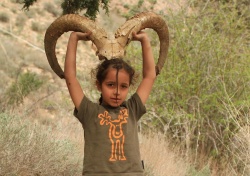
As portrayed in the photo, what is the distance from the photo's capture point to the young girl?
2873 millimetres

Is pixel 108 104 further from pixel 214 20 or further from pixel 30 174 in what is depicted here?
pixel 214 20

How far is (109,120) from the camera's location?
116 inches

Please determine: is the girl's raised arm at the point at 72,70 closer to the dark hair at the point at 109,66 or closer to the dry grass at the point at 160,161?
the dark hair at the point at 109,66

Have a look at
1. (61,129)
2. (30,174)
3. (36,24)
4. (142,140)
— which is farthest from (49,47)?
(36,24)

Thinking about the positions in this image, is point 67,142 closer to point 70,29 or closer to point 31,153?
point 31,153

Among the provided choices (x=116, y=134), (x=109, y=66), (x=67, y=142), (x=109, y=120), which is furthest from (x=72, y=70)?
(x=67, y=142)

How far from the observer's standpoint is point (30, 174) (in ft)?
14.1

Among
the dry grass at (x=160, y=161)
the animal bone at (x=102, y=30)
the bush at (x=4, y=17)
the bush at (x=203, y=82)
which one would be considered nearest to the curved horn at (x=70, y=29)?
the animal bone at (x=102, y=30)

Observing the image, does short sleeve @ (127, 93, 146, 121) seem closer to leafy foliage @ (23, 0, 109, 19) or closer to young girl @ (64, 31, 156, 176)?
young girl @ (64, 31, 156, 176)

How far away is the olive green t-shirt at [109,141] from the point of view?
9.39 feet

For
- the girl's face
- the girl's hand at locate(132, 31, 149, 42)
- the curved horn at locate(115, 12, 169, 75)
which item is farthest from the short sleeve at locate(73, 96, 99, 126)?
the girl's hand at locate(132, 31, 149, 42)

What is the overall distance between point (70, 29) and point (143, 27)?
53cm

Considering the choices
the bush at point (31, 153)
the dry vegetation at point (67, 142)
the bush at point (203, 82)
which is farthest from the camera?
the bush at point (203, 82)

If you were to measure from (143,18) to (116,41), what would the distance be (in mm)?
398
